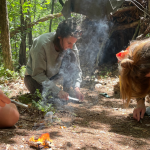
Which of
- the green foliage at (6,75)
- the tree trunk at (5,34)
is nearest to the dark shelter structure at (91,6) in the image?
the tree trunk at (5,34)

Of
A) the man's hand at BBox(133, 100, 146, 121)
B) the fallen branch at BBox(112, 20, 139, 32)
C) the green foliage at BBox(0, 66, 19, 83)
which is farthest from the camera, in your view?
the fallen branch at BBox(112, 20, 139, 32)

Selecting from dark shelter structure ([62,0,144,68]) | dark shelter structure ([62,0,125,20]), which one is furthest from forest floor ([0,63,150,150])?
dark shelter structure ([62,0,144,68])

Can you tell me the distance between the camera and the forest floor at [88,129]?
57.4 inches

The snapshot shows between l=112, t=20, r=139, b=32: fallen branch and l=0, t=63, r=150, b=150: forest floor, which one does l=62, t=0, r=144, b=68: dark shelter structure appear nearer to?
l=112, t=20, r=139, b=32: fallen branch

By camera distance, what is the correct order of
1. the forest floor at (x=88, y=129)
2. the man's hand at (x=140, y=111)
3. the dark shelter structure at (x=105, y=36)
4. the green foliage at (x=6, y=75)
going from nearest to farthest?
the forest floor at (x=88, y=129)
the man's hand at (x=140, y=111)
the green foliage at (x=6, y=75)
the dark shelter structure at (x=105, y=36)

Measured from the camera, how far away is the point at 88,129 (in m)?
1.99

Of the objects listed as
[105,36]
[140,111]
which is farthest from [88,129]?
[105,36]

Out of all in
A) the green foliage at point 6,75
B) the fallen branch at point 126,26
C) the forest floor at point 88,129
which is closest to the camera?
the forest floor at point 88,129

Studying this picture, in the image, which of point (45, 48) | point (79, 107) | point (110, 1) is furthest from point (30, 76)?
point (110, 1)

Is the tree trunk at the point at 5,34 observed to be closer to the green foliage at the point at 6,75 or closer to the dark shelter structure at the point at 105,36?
the green foliage at the point at 6,75

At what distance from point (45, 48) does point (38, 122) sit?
1352mm

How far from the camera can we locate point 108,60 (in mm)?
7453

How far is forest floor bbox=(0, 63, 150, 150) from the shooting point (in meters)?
1.46

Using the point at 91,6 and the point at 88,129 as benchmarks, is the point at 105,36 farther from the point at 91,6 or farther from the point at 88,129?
the point at 88,129
